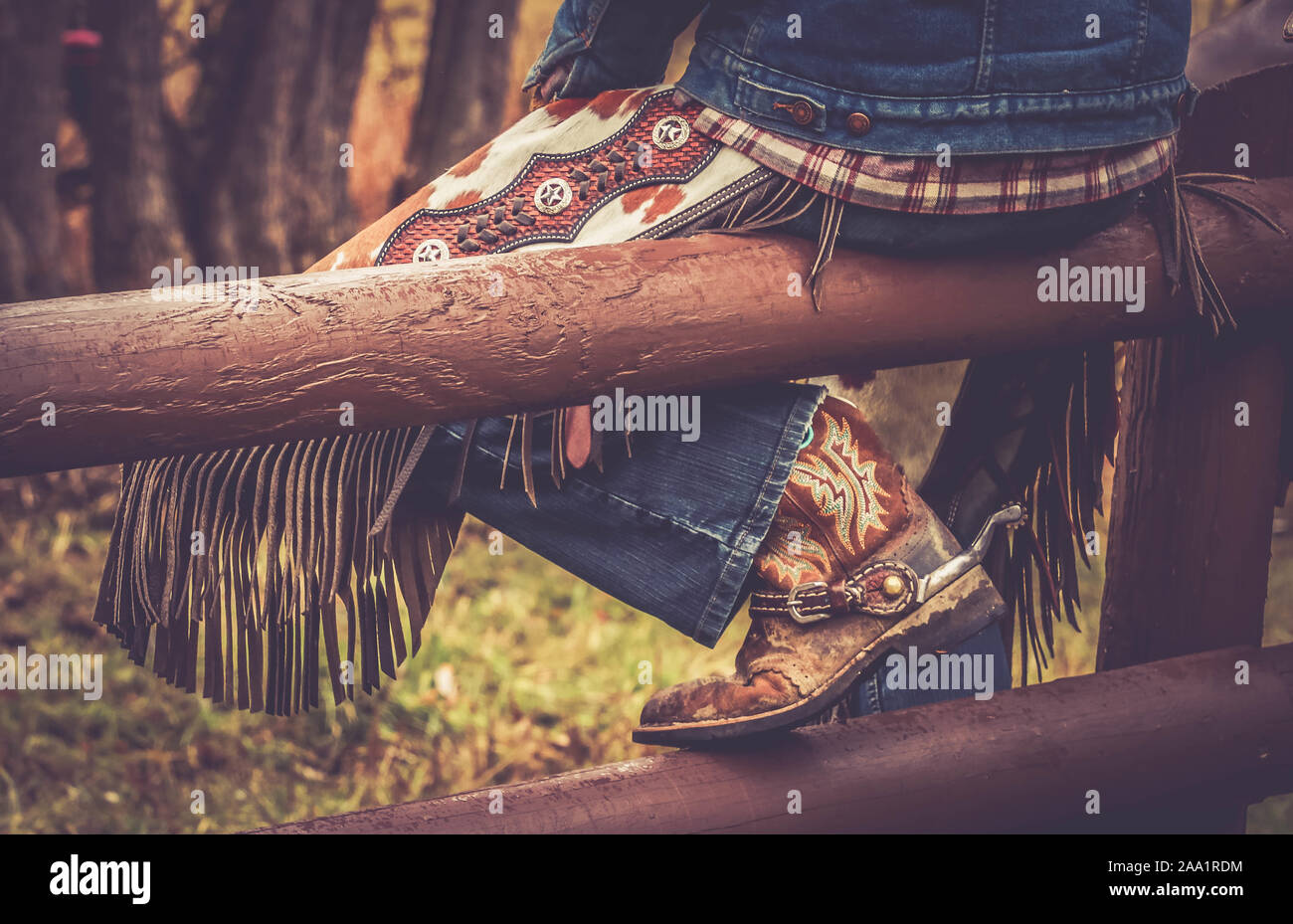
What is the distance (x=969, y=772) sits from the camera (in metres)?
1.45

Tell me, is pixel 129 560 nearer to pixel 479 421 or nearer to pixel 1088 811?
pixel 479 421

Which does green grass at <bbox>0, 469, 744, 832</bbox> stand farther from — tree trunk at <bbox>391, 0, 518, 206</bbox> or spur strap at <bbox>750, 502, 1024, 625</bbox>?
tree trunk at <bbox>391, 0, 518, 206</bbox>

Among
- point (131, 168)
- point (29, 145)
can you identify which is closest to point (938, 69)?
point (29, 145)

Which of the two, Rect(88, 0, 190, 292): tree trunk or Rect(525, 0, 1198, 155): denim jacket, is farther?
Rect(88, 0, 190, 292): tree trunk

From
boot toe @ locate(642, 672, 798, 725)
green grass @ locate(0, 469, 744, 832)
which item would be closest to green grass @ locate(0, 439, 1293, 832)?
green grass @ locate(0, 469, 744, 832)

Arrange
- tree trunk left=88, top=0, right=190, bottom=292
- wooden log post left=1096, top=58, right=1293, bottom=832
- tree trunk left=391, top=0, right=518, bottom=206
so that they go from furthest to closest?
tree trunk left=391, top=0, right=518, bottom=206
tree trunk left=88, top=0, right=190, bottom=292
wooden log post left=1096, top=58, right=1293, bottom=832

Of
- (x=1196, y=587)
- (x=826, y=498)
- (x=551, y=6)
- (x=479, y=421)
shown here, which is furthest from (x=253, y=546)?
(x=551, y=6)

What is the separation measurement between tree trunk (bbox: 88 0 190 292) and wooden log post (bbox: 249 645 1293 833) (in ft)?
9.91

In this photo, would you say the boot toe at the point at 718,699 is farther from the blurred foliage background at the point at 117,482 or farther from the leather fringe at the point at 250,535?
the blurred foliage background at the point at 117,482

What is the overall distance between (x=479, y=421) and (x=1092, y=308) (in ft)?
2.13

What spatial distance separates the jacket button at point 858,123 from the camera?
1.20 meters

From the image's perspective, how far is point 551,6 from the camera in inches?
267

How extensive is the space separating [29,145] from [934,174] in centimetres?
316

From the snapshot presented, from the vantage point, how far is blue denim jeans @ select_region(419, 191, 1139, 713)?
4.23 ft
